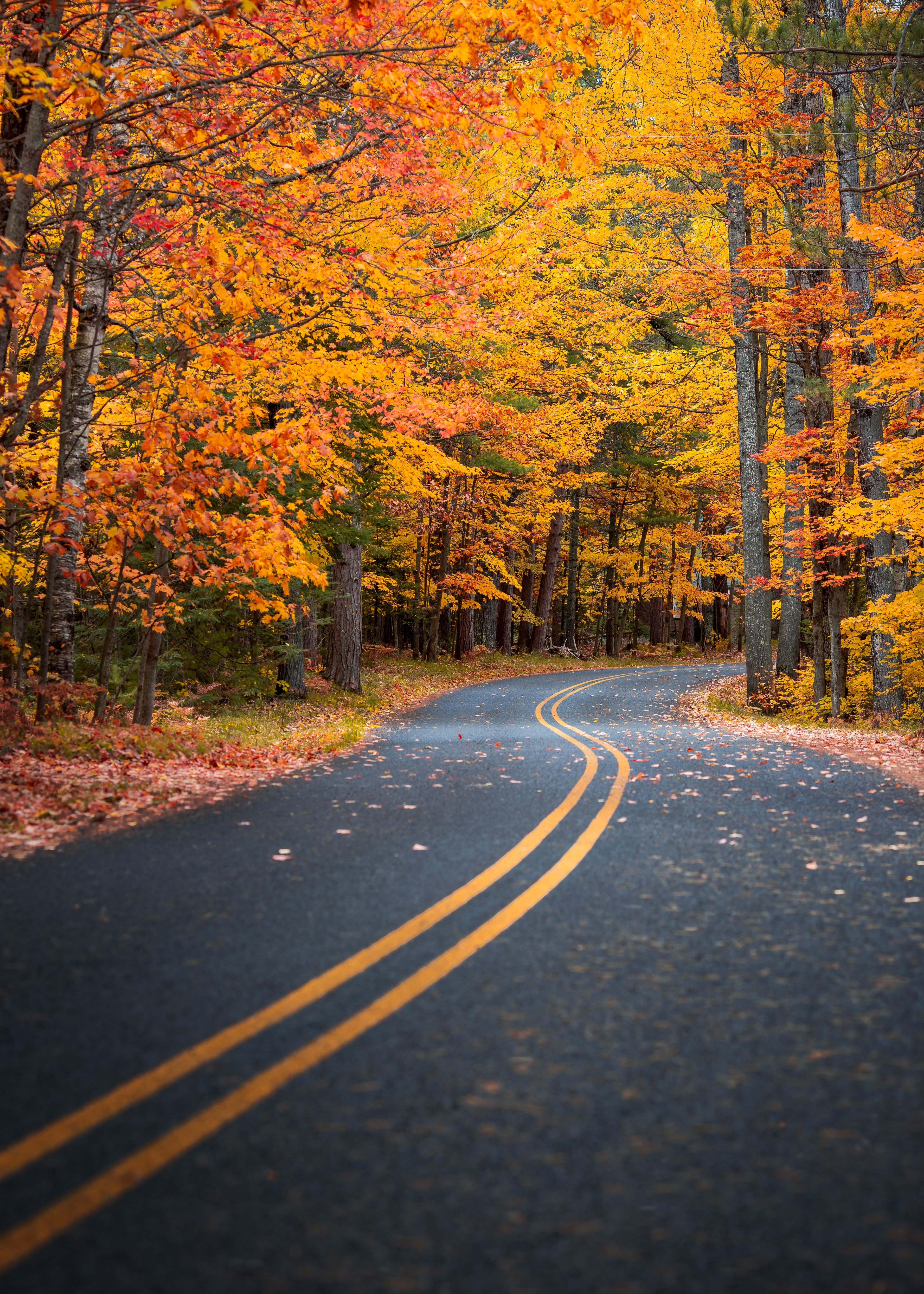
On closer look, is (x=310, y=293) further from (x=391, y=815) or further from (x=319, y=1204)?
(x=319, y=1204)

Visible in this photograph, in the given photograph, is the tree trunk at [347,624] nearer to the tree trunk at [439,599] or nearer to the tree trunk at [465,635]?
the tree trunk at [439,599]

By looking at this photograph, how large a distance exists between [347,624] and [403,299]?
8.96 meters

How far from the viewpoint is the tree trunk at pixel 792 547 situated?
714 inches

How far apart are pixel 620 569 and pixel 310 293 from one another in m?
30.0

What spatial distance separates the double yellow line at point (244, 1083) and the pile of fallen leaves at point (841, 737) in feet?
19.9

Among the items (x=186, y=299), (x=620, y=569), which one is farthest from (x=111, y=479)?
(x=620, y=569)

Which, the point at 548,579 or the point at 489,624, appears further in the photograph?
the point at 489,624

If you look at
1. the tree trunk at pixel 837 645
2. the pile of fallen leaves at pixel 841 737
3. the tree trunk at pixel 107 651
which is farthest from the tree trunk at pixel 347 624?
the tree trunk at pixel 837 645

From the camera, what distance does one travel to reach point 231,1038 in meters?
3.81

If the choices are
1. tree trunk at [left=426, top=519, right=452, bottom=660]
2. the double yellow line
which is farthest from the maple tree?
the double yellow line

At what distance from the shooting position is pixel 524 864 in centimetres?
651

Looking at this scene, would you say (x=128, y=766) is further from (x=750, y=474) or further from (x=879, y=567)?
(x=750, y=474)

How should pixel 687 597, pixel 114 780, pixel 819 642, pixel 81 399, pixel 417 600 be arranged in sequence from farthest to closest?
pixel 687 597
pixel 417 600
pixel 819 642
pixel 81 399
pixel 114 780

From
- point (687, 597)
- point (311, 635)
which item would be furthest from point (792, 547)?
point (687, 597)
